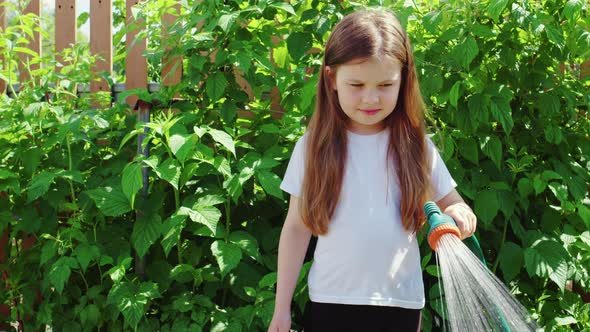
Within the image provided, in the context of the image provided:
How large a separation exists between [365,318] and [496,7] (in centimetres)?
122

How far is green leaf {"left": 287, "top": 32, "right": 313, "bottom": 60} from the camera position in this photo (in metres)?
2.89

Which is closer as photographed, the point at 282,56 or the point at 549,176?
the point at 549,176

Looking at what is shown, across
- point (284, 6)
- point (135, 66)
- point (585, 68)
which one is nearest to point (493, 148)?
point (585, 68)

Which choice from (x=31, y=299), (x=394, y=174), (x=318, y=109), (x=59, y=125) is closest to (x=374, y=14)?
(x=318, y=109)

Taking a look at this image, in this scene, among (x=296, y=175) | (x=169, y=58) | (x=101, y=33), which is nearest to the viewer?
(x=296, y=175)

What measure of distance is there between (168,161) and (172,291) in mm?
511

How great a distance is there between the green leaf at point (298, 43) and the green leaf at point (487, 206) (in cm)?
83

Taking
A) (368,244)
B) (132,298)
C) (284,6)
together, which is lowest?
(132,298)

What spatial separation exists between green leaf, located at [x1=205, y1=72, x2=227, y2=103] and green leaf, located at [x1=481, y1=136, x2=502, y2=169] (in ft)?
3.20

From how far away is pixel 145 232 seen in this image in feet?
9.16

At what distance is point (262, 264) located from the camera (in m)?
2.84

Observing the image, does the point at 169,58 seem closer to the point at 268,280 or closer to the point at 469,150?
the point at 268,280

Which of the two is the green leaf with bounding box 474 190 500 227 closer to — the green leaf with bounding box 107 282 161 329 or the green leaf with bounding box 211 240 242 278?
the green leaf with bounding box 211 240 242 278

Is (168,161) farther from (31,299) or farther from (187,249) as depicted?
(31,299)
